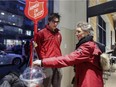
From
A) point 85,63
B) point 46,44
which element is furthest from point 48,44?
point 85,63

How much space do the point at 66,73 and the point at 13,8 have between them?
1.80m

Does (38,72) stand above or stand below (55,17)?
below

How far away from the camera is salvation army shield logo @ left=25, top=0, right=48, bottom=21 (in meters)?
2.63

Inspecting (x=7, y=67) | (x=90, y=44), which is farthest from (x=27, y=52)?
(x=90, y=44)

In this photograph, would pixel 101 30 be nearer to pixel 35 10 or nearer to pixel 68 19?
pixel 68 19

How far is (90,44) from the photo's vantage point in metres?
1.85

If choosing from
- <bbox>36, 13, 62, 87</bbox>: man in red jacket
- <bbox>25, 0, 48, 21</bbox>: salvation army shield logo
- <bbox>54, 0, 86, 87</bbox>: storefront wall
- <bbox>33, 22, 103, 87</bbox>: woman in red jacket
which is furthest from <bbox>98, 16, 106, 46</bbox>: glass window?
<bbox>33, 22, 103, 87</bbox>: woman in red jacket

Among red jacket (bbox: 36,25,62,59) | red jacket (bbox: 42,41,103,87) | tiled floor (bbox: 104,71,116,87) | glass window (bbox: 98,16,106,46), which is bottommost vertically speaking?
tiled floor (bbox: 104,71,116,87)

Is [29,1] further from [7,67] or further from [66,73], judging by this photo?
[66,73]

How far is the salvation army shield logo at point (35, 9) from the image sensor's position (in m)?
2.63

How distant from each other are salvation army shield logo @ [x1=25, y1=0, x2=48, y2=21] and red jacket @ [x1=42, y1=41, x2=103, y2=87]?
3.21 ft

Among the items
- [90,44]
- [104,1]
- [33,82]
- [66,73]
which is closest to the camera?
[90,44]

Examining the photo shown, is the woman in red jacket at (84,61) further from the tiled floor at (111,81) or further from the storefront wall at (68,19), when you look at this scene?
the storefront wall at (68,19)

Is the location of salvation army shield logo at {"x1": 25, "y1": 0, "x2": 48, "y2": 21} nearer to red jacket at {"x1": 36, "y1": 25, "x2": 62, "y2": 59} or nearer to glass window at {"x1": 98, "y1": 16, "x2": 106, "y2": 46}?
red jacket at {"x1": 36, "y1": 25, "x2": 62, "y2": 59}
